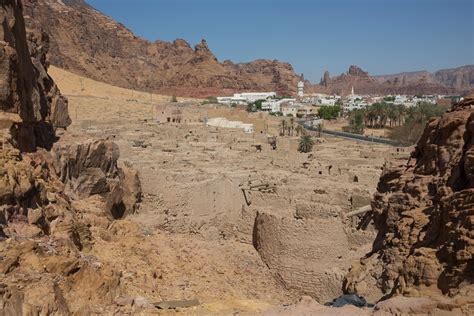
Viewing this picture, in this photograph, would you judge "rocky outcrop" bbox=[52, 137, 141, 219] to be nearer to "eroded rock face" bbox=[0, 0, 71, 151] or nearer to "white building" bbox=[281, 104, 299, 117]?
"eroded rock face" bbox=[0, 0, 71, 151]

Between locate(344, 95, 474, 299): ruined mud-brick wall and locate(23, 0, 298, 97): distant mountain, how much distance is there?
190ft

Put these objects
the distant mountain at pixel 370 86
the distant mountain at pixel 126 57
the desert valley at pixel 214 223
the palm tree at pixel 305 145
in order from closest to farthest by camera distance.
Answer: the desert valley at pixel 214 223
the palm tree at pixel 305 145
the distant mountain at pixel 126 57
the distant mountain at pixel 370 86

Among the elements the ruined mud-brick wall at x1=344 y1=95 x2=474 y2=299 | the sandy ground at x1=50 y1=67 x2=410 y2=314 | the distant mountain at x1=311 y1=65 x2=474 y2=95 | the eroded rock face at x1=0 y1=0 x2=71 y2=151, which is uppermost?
the distant mountain at x1=311 y1=65 x2=474 y2=95

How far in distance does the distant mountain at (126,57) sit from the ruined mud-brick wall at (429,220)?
190ft

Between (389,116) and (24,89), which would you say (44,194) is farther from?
(389,116)

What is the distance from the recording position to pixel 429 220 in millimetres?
7176

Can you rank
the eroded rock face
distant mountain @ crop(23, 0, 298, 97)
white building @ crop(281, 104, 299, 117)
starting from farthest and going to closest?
white building @ crop(281, 104, 299, 117) → distant mountain @ crop(23, 0, 298, 97) → the eroded rock face

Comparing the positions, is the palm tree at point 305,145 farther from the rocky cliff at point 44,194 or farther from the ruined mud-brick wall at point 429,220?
the ruined mud-brick wall at point 429,220

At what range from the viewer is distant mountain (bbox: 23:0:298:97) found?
229 ft

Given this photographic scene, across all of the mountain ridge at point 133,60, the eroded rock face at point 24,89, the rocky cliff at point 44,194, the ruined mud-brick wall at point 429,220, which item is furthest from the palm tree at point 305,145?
the mountain ridge at point 133,60

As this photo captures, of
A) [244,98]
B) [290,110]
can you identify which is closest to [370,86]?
[244,98]

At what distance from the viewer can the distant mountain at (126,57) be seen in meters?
69.7

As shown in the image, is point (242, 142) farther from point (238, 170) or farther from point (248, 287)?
point (248, 287)

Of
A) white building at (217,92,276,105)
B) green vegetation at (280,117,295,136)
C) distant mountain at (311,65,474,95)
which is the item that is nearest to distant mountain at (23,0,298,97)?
white building at (217,92,276,105)
